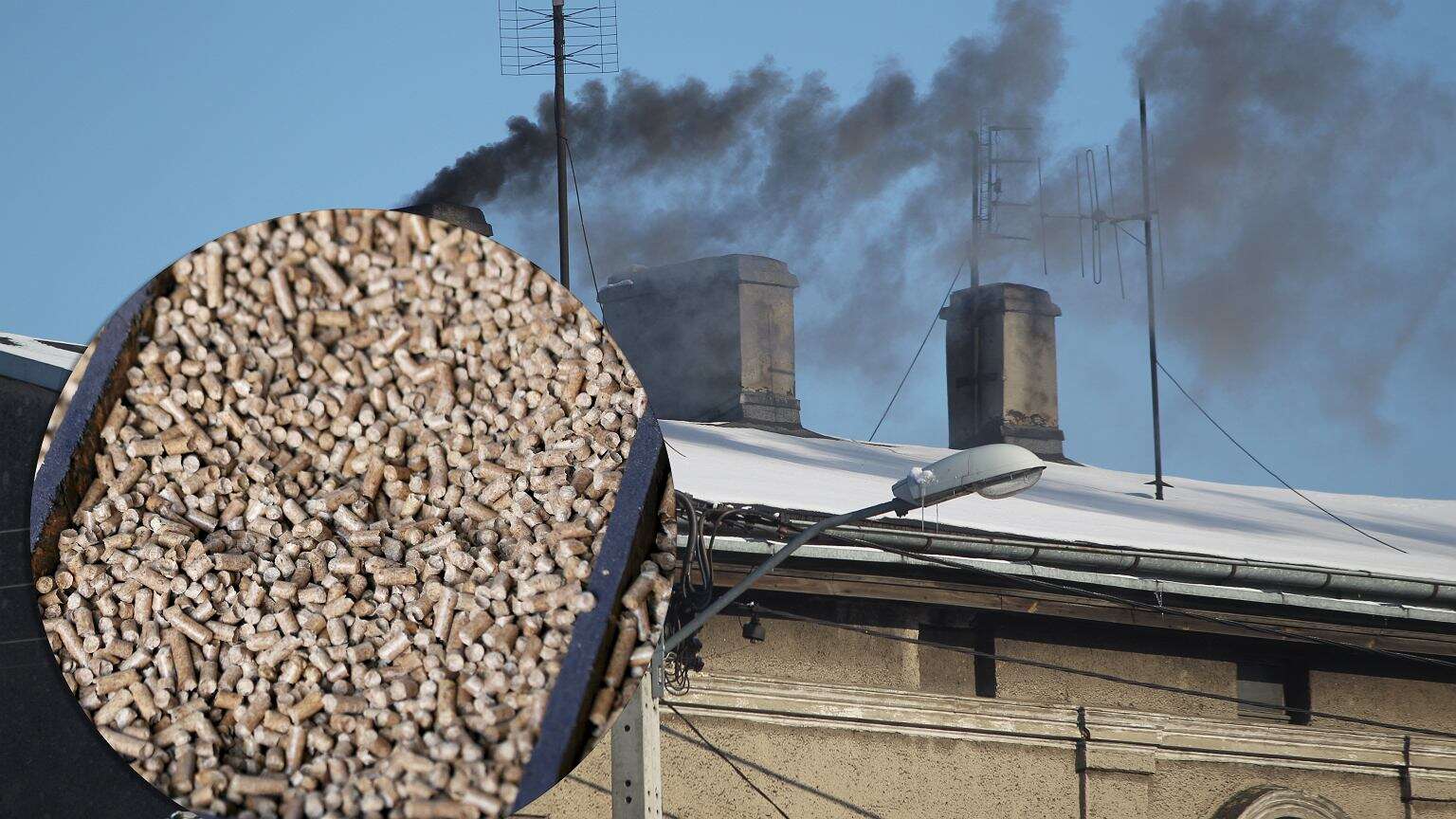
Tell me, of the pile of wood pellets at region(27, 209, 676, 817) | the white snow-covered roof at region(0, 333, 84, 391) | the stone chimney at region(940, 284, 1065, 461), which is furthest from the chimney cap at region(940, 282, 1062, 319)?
the pile of wood pellets at region(27, 209, 676, 817)

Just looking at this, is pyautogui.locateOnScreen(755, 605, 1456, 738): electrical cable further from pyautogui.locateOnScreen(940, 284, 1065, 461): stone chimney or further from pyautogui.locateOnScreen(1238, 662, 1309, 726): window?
pyautogui.locateOnScreen(940, 284, 1065, 461): stone chimney

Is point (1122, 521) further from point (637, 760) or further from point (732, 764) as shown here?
point (637, 760)

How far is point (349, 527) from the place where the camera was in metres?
3.56

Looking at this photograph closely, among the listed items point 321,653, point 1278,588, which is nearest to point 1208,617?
point 1278,588

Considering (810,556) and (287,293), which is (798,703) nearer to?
(810,556)

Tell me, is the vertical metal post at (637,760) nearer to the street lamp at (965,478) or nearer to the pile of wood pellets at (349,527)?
the street lamp at (965,478)

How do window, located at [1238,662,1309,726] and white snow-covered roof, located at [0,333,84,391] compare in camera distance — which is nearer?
white snow-covered roof, located at [0,333,84,391]

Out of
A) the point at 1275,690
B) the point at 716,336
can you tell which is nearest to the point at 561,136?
the point at 716,336

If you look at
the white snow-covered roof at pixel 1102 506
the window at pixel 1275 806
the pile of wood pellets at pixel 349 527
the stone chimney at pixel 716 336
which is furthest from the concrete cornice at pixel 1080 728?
the stone chimney at pixel 716 336

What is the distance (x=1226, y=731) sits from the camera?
10516 mm

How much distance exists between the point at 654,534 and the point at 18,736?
5753 mm

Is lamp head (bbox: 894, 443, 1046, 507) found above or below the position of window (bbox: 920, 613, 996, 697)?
above

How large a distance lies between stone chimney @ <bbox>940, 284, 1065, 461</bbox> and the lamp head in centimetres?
1178

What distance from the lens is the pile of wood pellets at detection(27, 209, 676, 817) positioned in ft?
11.4
